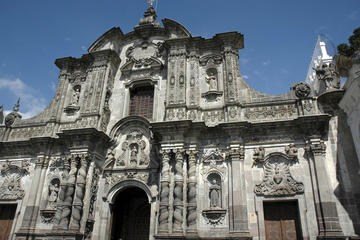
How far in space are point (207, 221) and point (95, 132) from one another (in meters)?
6.19

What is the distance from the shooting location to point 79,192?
12.2 m

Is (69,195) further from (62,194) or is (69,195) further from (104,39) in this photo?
(104,39)

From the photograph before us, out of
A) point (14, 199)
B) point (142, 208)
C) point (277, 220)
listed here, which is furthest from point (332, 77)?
point (14, 199)

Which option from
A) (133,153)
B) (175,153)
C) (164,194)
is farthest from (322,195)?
(133,153)

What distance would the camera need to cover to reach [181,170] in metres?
11.7

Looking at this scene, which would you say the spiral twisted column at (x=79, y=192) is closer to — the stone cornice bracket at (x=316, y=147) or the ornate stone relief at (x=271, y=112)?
the ornate stone relief at (x=271, y=112)

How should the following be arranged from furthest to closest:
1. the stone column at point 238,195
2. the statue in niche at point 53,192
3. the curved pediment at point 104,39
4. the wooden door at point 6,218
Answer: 1. the curved pediment at point 104,39
2. the wooden door at point 6,218
3. the statue in niche at point 53,192
4. the stone column at point 238,195

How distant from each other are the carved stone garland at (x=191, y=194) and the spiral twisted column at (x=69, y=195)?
200 inches

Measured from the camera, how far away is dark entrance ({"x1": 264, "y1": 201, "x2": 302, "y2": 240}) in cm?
1064

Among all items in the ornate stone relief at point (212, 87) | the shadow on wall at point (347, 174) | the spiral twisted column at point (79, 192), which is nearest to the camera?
the shadow on wall at point (347, 174)

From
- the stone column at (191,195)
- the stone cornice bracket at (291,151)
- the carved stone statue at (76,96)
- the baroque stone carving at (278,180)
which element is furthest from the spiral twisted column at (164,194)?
the carved stone statue at (76,96)

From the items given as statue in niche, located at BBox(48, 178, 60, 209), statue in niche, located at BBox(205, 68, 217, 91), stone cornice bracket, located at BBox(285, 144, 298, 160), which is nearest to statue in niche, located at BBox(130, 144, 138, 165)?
statue in niche, located at BBox(48, 178, 60, 209)

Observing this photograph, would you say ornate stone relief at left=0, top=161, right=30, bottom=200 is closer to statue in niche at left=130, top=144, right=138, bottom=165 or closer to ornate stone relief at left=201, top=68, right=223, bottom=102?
statue in niche at left=130, top=144, right=138, bottom=165

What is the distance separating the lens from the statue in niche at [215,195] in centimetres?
1138
